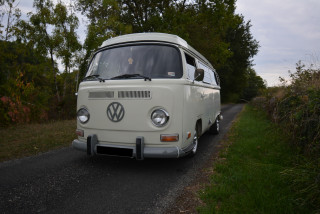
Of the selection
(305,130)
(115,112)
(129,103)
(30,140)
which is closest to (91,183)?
(115,112)

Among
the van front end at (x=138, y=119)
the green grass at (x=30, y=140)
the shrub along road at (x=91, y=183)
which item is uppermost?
the van front end at (x=138, y=119)

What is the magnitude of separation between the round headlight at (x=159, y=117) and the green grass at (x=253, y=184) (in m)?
1.15

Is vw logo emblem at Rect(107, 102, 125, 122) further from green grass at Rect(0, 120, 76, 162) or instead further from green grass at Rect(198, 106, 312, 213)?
green grass at Rect(0, 120, 76, 162)

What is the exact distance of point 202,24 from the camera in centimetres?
1869


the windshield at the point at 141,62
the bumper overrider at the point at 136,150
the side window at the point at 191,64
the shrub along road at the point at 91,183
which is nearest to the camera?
the shrub along road at the point at 91,183

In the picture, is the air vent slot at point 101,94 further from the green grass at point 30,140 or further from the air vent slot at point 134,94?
the green grass at point 30,140

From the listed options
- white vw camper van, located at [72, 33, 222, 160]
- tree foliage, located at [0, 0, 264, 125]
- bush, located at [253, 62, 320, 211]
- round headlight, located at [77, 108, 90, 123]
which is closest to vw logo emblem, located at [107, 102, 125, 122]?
white vw camper van, located at [72, 33, 222, 160]

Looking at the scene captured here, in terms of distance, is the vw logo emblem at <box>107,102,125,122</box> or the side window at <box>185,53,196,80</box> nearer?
the vw logo emblem at <box>107,102,125,122</box>

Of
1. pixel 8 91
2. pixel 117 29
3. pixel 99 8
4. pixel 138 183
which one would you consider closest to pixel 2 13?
pixel 8 91

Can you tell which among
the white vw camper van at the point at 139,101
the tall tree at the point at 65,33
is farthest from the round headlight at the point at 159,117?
the tall tree at the point at 65,33

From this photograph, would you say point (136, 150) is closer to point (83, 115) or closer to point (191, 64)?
point (83, 115)

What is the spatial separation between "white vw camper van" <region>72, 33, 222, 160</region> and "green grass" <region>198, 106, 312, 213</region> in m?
0.78

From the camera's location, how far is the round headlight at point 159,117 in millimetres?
3545

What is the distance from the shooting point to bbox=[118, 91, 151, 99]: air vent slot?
3.57m
